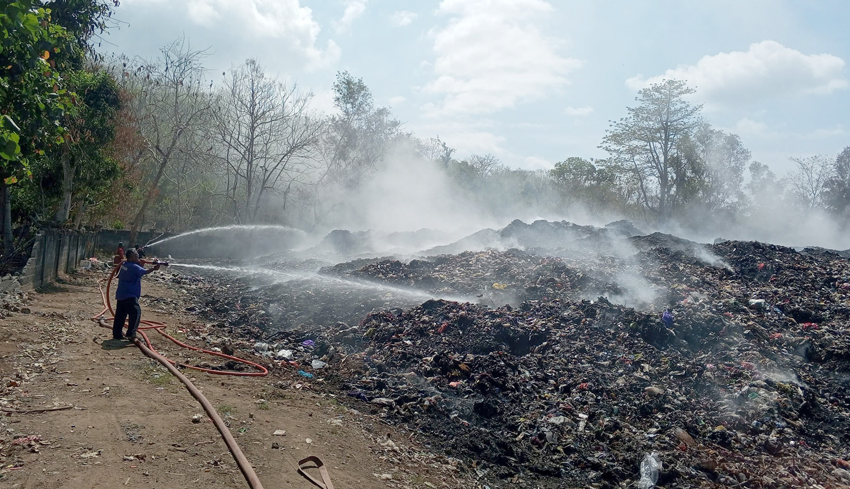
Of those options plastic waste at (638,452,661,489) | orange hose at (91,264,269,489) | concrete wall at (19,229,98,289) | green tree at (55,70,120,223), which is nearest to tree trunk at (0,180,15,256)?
concrete wall at (19,229,98,289)

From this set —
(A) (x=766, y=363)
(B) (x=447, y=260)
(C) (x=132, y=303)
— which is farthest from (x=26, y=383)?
(B) (x=447, y=260)

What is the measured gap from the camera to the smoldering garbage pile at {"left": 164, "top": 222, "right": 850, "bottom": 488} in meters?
5.26

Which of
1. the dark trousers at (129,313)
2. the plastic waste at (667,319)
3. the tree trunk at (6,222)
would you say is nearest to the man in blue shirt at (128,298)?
the dark trousers at (129,313)

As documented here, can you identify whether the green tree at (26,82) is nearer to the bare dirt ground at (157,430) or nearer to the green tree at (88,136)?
the bare dirt ground at (157,430)

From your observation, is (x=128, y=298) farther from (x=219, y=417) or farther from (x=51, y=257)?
(x=51, y=257)

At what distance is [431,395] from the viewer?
6430mm

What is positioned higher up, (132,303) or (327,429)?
(132,303)

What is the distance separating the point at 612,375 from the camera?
7184 millimetres

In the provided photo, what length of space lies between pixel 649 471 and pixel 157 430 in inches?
167

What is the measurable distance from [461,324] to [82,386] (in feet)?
17.2

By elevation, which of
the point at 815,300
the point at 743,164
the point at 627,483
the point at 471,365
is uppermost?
the point at 743,164

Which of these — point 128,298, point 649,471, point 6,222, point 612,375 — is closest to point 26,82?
point 128,298

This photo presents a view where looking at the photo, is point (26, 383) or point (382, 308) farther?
point (382, 308)

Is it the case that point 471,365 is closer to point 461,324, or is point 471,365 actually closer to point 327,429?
point 461,324
